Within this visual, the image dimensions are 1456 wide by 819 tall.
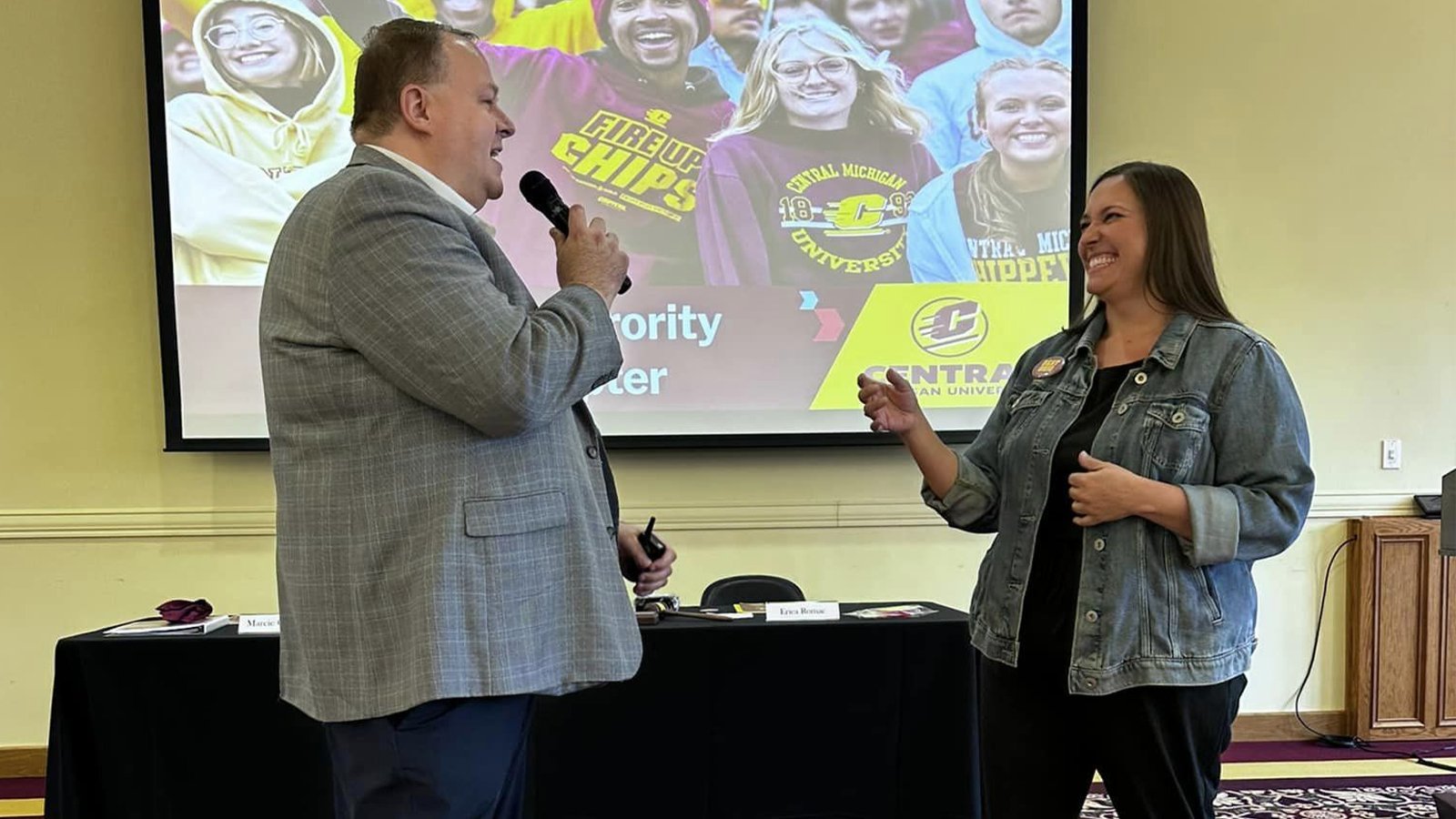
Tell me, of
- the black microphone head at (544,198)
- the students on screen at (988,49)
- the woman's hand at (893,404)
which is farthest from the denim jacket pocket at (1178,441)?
the students on screen at (988,49)

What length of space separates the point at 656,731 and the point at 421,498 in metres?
1.23

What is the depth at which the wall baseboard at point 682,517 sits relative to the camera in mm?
3193

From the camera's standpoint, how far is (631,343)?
324 centimetres

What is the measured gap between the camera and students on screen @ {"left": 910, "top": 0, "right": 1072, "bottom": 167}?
327 cm

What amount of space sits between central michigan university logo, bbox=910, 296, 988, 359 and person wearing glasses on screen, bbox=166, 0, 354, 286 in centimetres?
192

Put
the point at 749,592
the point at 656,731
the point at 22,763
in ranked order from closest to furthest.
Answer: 1. the point at 656,731
2. the point at 749,592
3. the point at 22,763

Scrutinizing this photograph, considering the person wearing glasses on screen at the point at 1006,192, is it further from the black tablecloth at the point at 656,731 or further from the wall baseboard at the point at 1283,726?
the wall baseboard at the point at 1283,726

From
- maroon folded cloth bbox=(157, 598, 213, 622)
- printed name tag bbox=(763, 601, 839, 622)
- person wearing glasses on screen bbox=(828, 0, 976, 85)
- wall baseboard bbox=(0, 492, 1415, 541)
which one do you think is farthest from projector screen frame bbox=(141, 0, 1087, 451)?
printed name tag bbox=(763, 601, 839, 622)

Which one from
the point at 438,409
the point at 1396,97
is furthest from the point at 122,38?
the point at 1396,97

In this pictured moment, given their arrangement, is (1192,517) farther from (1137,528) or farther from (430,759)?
(430,759)

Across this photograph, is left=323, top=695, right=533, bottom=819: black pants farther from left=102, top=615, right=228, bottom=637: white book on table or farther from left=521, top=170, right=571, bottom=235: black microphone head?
left=102, top=615, right=228, bottom=637: white book on table

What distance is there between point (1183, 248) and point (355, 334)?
3.81 feet

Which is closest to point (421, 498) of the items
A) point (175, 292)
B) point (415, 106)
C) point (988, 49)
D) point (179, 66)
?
point (415, 106)

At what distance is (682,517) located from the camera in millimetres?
3307
